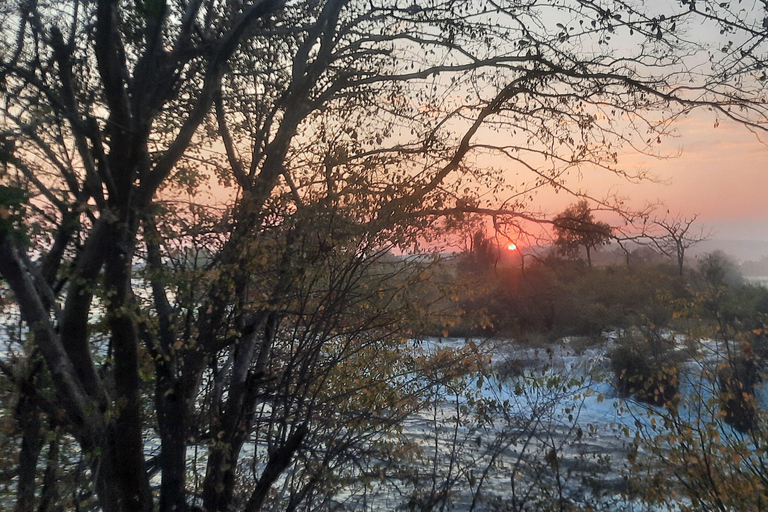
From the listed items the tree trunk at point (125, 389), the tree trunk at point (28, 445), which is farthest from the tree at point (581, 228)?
the tree trunk at point (28, 445)

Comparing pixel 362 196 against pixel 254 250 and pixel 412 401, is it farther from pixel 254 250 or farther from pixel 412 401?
pixel 412 401

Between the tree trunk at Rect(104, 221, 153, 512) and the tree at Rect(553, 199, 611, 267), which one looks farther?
the tree at Rect(553, 199, 611, 267)

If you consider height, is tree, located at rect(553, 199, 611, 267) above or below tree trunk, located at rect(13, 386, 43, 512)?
above

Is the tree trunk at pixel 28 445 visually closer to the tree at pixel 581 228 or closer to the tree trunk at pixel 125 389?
the tree trunk at pixel 125 389

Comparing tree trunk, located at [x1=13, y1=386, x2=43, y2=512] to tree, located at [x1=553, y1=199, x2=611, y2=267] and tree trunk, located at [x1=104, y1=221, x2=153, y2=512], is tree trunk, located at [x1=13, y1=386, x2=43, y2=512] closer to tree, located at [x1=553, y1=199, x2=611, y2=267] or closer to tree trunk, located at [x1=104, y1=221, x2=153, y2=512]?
tree trunk, located at [x1=104, y1=221, x2=153, y2=512]

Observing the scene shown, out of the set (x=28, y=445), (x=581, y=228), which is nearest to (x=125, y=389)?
(x=28, y=445)

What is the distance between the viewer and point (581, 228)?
7.20 m

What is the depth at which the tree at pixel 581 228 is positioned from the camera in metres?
7.07

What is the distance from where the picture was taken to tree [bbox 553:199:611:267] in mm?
7070

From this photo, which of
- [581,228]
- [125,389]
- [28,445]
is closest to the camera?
[125,389]

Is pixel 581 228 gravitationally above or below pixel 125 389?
above

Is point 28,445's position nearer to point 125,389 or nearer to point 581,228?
point 125,389

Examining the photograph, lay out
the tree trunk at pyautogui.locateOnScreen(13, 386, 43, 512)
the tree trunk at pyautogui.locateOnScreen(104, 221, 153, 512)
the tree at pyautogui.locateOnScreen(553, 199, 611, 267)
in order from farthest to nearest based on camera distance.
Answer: the tree at pyautogui.locateOnScreen(553, 199, 611, 267) < the tree trunk at pyautogui.locateOnScreen(13, 386, 43, 512) < the tree trunk at pyautogui.locateOnScreen(104, 221, 153, 512)

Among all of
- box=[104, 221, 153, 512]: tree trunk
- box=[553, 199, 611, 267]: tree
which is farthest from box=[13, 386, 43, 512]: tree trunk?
box=[553, 199, 611, 267]: tree
